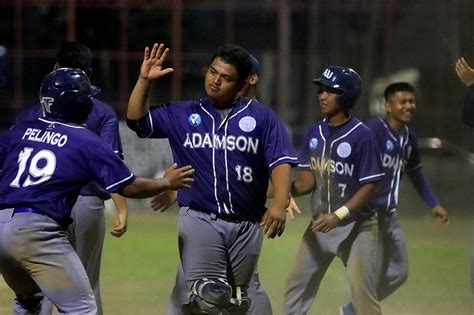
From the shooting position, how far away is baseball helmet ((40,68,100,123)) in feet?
21.1

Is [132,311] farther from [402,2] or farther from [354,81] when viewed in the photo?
[402,2]

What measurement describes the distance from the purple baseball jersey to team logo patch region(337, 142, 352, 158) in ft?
1.39

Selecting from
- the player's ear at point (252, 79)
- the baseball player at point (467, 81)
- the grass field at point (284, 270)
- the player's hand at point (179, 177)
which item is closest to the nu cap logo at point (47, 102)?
the player's hand at point (179, 177)

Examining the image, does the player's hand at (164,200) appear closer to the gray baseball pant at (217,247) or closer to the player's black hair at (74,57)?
the gray baseball pant at (217,247)

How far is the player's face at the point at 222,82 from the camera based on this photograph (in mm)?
6816

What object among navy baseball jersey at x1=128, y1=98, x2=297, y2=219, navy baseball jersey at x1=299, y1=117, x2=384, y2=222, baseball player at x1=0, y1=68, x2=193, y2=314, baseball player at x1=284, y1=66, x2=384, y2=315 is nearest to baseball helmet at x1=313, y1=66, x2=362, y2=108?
baseball player at x1=284, y1=66, x2=384, y2=315

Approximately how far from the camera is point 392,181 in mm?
8391

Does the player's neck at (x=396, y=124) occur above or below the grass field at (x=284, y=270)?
above

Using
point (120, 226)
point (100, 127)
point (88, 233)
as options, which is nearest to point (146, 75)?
point (100, 127)

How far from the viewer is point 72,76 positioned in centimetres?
653

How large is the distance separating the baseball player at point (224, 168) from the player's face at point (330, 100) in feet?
3.31

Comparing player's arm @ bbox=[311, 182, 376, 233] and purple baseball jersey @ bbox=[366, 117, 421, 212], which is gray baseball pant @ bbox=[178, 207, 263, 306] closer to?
player's arm @ bbox=[311, 182, 376, 233]

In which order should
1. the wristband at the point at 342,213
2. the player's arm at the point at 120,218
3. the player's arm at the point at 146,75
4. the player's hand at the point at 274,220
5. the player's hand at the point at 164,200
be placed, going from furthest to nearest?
the wristband at the point at 342,213 < the player's arm at the point at 120,218 < the player's hand at the point at 164,200 < the player's arm at the point at 146,75 < the player's hand at the point at 274,220

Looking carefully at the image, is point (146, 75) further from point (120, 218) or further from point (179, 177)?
point (120, 218)
